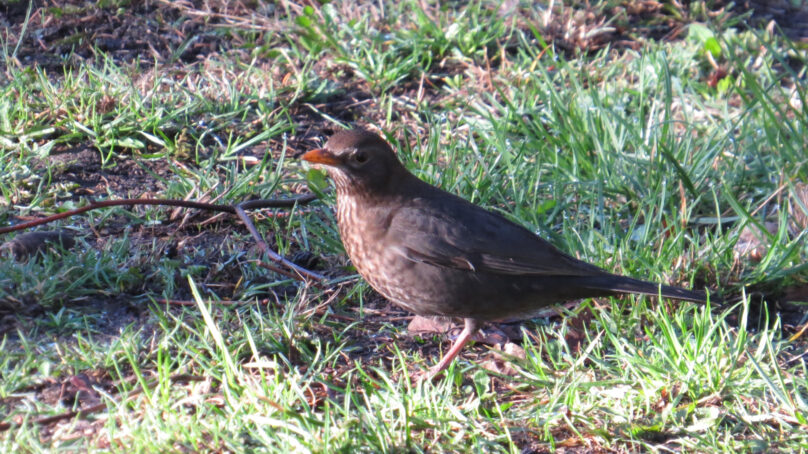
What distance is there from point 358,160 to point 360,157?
17 millimetres

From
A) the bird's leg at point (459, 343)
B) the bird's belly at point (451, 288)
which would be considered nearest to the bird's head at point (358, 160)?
the bird's belly at point (451, 288)

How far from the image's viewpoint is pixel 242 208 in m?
4.74

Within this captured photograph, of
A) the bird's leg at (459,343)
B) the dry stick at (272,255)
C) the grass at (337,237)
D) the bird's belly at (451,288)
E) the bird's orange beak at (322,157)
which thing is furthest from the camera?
the dry stick at (272,255)

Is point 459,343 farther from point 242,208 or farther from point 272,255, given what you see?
point 242,208

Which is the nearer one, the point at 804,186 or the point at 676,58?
the point at 804,186

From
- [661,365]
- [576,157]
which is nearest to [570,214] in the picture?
[576,157]

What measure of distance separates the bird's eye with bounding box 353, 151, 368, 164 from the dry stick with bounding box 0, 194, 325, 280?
2.03 ft

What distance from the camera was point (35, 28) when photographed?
6.18 m

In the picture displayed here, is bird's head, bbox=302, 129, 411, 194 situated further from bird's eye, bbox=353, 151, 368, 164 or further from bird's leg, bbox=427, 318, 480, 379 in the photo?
bird's leg, bbox=427, 318, 480, 379

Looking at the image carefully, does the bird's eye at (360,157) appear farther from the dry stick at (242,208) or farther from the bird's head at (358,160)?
the dry stick at (242,208)

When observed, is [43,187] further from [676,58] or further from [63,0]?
[676,58]

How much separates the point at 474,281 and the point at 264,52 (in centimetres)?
296

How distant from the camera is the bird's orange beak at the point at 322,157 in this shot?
4148 mm

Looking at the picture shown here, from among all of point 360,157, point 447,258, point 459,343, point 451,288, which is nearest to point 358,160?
point 360,157
